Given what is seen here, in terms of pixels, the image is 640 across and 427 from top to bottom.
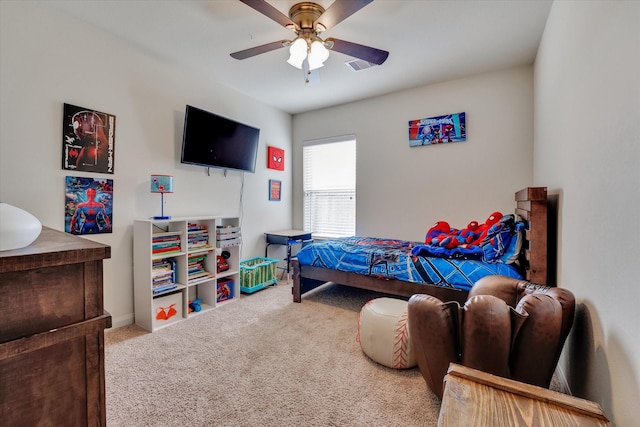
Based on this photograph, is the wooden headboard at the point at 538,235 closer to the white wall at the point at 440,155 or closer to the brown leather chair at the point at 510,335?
the brown leather chair at the point at 510,335

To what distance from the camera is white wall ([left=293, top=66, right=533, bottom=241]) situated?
3.07 meters

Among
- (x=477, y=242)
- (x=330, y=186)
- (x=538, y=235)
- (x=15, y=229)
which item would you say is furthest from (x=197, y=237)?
(x=538, y=235)

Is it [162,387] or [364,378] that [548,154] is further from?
[162,387]

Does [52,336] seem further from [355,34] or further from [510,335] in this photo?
[355,34]

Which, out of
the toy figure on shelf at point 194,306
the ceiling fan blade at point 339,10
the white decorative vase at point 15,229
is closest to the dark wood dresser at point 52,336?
the white decorative vase at point 15,229

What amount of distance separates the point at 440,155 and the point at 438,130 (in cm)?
31

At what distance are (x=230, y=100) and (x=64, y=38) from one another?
63.8 inches

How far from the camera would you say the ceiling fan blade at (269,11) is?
165 cm

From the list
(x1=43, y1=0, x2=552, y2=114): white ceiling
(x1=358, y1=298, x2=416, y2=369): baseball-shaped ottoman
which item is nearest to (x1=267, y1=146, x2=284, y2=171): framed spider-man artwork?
(x1=43, y1=0, x2=552, y2=114): white ceiling

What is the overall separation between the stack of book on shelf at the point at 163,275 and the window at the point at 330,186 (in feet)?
7.33

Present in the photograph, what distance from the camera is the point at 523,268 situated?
2133mm

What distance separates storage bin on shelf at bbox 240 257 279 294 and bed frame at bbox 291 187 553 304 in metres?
0.59

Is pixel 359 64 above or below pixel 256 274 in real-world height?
above

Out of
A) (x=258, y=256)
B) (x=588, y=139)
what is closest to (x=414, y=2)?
(x=588, y=139)
